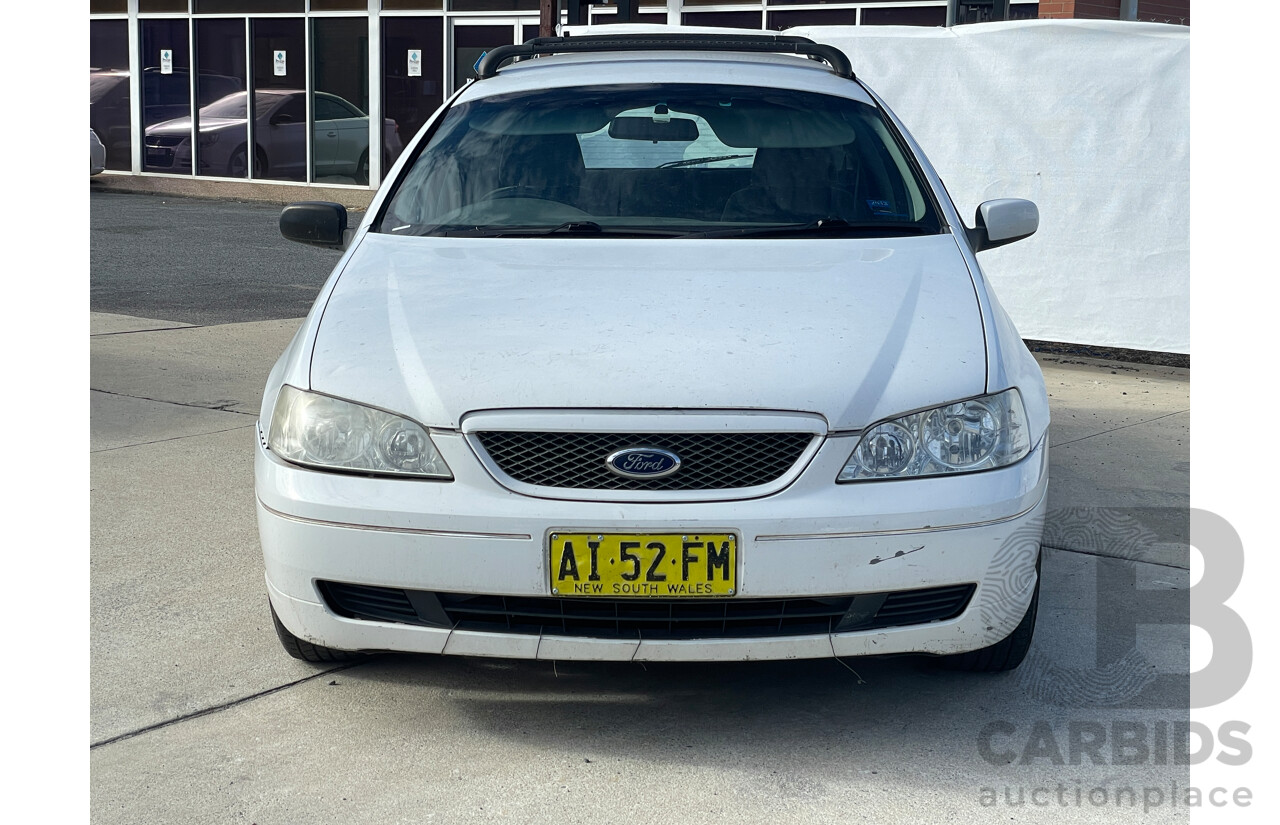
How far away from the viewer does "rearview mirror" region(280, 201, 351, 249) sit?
443 centimetres

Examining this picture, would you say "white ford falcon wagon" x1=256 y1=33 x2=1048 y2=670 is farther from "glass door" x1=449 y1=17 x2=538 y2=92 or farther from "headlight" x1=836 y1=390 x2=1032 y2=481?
"glass door" x1=449 y1=17 x2=538 y2=92

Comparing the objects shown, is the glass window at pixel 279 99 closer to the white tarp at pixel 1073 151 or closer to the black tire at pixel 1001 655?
the white tarp at pixel 1073 151

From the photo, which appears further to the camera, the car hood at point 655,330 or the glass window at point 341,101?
the glass window at point 341,101

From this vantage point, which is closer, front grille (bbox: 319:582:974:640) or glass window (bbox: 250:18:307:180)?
front grille (bbox: 319:582:974:640)

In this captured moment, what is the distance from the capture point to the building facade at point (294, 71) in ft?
61.2

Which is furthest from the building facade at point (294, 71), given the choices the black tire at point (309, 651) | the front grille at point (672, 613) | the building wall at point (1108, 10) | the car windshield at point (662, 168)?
the front grille at point (672, 613)

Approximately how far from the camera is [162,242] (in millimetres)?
14484

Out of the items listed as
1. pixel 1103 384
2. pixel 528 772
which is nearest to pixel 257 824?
pixel 528 772

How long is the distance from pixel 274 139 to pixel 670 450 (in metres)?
19.1

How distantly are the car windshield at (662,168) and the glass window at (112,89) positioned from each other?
2006 centimetres

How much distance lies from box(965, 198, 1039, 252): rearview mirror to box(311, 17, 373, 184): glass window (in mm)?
15940

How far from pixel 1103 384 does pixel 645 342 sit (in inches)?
207

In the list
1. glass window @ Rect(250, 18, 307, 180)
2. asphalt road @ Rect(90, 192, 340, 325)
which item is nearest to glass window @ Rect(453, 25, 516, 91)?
glass window @ Rect(250, 18, 307, 180)

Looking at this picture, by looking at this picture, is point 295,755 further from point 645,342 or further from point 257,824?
point 645,342
